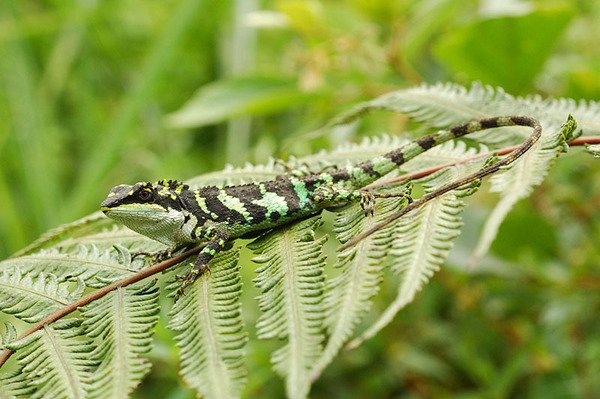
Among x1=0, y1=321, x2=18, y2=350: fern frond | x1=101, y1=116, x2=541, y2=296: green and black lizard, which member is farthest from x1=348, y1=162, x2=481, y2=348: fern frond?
x1=0, y1=321, x2=18, y2=350: fern frond

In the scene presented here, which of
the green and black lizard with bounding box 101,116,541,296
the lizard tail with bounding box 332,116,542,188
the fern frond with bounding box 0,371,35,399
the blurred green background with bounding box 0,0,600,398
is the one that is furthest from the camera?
the blurred green background with bounding box 0,0,600,398

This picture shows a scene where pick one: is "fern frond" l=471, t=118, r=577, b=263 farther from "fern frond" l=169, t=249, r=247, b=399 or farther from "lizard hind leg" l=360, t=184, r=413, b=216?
"fern frond" l=169, t=249, r=247, b=399

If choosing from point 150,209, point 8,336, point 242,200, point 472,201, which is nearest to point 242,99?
point 242,200

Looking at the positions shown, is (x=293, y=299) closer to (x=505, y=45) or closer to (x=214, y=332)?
(x=214, y=332)

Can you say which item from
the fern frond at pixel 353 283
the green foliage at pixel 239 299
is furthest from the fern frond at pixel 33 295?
the fern frond at pixel 353 283

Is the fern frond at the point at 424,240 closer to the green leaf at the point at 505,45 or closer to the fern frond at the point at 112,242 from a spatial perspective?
the fern frond at the point at 112,242

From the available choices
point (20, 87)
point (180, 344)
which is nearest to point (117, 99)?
point (20, 87)

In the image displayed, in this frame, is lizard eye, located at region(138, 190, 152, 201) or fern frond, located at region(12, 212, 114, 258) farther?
lizard eye, located at region(138, 190, 152, 201)
